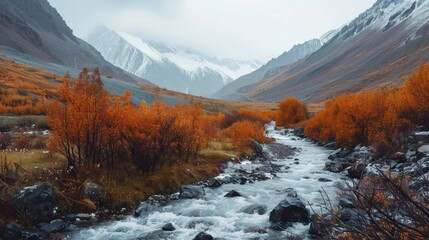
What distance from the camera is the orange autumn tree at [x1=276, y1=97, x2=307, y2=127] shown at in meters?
74.9

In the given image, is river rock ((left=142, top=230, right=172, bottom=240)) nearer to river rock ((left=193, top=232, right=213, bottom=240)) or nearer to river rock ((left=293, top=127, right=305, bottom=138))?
river rock ((left=193, top=232, right=213, bottom=240))

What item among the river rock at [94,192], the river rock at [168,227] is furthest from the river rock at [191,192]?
the river rock at [94,192]

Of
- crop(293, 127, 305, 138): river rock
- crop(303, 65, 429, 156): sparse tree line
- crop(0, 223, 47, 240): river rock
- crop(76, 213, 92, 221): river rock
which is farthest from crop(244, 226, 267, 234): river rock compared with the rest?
crop(293, 127, 305, 138): river rock

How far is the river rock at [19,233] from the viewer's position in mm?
13109

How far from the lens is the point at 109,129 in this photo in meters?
19.5

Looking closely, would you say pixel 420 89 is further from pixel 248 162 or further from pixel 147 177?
pixel 147 177

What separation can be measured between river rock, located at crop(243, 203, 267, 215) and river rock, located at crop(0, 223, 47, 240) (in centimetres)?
986

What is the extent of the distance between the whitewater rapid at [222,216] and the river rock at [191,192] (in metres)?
0.46

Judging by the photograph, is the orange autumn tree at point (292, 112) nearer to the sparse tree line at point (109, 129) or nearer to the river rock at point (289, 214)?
the sparse tree line at point (109, 129)

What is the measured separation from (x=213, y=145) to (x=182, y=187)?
14.1m

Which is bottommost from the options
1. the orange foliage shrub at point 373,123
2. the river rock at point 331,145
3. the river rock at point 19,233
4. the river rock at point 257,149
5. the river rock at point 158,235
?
the river rock at point 19,233

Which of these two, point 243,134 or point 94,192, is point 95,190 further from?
point 243,134

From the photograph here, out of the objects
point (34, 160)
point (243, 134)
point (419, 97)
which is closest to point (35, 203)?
point (34, 160)

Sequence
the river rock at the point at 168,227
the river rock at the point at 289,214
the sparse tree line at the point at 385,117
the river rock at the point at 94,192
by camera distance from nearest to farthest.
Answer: the river rock at the point at 168,227 < the river rock at the point at 289,214 < the river rock at the point at 94,192 < the sparse tree line at the point at 385,117
